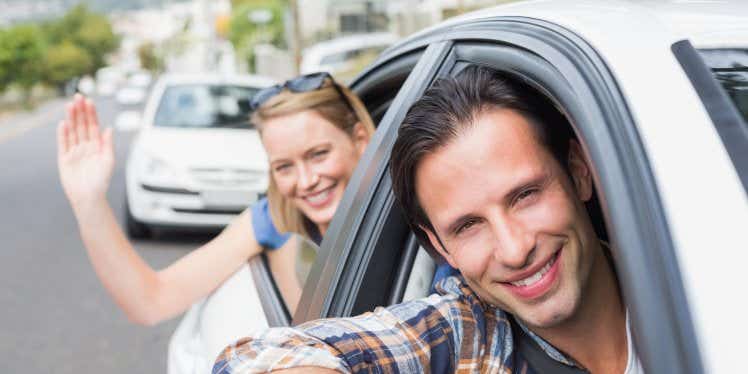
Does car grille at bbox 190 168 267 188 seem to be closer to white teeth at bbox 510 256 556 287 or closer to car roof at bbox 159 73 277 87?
→ car roof at bbox 159 73 277 87

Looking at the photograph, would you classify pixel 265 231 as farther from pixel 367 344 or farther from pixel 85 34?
pixel 85 34

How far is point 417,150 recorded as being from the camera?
1.57 m

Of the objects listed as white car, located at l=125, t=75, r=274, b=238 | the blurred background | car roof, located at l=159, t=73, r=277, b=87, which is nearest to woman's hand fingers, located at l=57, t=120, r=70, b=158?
the blurred background

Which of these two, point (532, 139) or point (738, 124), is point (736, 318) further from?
point (532, 139)

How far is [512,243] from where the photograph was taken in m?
1.45

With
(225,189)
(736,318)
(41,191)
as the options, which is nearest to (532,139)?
(736,318)

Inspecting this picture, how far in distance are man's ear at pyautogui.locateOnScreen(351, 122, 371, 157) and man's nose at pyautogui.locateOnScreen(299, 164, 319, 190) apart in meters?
0.19

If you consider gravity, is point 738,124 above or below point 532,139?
above

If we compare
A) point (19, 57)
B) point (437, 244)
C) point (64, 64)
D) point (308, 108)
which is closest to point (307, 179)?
point (308, 108)

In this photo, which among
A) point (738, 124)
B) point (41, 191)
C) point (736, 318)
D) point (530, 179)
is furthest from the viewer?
point (41, 191)

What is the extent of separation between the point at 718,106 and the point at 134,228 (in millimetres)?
8267

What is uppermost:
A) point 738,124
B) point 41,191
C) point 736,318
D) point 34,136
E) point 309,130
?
point 738,124

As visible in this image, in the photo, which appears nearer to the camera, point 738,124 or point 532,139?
point 738,124

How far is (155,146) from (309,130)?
6.12m
